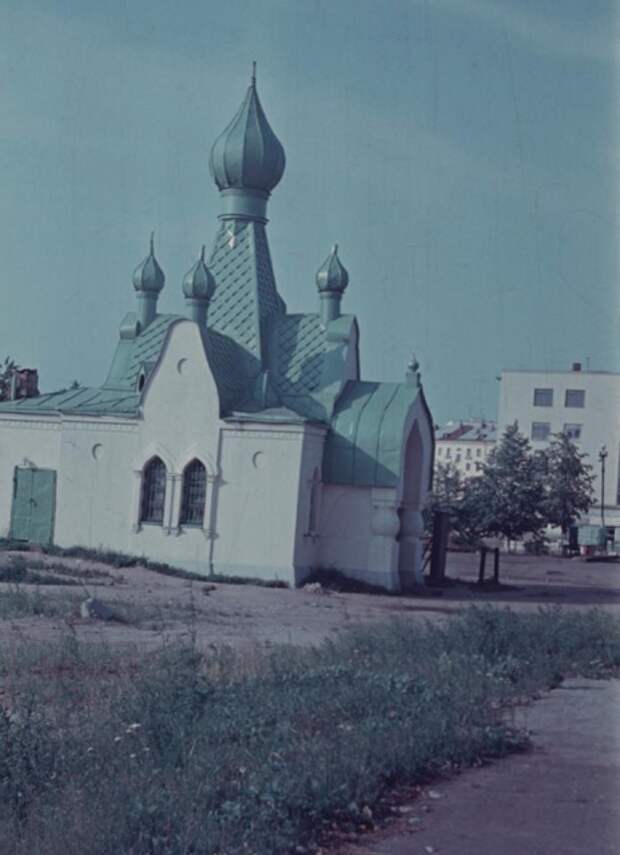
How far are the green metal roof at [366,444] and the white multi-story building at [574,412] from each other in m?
42.3

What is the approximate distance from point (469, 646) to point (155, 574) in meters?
12.9

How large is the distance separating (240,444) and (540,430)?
47.3 m

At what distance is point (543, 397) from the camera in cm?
7025

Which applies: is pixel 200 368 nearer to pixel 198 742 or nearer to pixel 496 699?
pixel 496 699

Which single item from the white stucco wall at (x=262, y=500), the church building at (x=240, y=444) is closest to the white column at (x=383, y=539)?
the church building at (x=240, y=444)

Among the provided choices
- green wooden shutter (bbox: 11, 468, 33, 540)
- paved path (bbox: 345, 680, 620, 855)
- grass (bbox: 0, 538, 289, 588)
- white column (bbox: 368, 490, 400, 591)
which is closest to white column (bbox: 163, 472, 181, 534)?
grass (bbox: 0, 538, 289, 588)

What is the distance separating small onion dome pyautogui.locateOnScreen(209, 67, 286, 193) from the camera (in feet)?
92.8

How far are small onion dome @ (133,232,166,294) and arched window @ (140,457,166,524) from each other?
5257 millimetres

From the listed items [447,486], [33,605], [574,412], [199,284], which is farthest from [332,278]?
[574,412]

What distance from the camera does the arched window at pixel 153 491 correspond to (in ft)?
84.0

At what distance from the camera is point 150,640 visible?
13.8 m

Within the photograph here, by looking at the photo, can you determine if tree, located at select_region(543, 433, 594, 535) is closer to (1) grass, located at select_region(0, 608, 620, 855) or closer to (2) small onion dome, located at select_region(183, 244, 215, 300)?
(2) small onion dome, located at select_region(183, 244, 215, 300)

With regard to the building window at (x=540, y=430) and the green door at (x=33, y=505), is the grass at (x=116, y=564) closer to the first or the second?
the green door at (x=33, y=505)

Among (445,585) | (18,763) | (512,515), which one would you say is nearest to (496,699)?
(18,763)
